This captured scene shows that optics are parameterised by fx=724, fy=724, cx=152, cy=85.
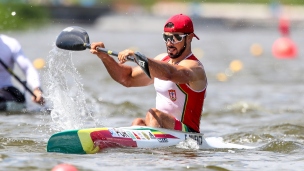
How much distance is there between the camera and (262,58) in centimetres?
2200

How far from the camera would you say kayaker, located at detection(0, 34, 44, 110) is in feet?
31.1

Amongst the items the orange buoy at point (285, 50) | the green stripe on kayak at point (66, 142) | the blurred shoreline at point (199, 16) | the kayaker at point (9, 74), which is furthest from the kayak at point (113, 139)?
the blurred shoreline at point (199, 16)

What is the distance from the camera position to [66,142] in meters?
6.46

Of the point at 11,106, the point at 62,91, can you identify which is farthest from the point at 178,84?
the point at 11,106

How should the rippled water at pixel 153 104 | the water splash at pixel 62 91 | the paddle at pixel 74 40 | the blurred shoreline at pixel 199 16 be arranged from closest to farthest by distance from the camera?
the rippled water at pixel 153 104 → the paddle at pixel 74 40 → the water splash at pixel 62 91 → the blurred shoreline at pixel 199 16

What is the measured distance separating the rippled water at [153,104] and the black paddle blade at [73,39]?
392mm

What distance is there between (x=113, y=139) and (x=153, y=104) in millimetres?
5317

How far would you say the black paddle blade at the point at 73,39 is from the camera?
23.5 ft

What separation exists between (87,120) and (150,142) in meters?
2.78

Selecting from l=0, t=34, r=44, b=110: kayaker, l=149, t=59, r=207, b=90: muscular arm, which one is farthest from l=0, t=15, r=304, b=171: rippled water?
l=149, t=59, r=207, b=90: muscular arm

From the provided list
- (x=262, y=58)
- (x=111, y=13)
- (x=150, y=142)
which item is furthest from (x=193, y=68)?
(x=111, y=13)

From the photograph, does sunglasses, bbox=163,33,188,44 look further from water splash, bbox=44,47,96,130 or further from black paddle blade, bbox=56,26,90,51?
water splash, bbox=44,47,96,130

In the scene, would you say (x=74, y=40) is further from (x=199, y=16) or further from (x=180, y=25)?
(x=199, y=16)

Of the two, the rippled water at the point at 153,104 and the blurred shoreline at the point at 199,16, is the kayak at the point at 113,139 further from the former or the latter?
the blurred shoreline at the point at 199,16
